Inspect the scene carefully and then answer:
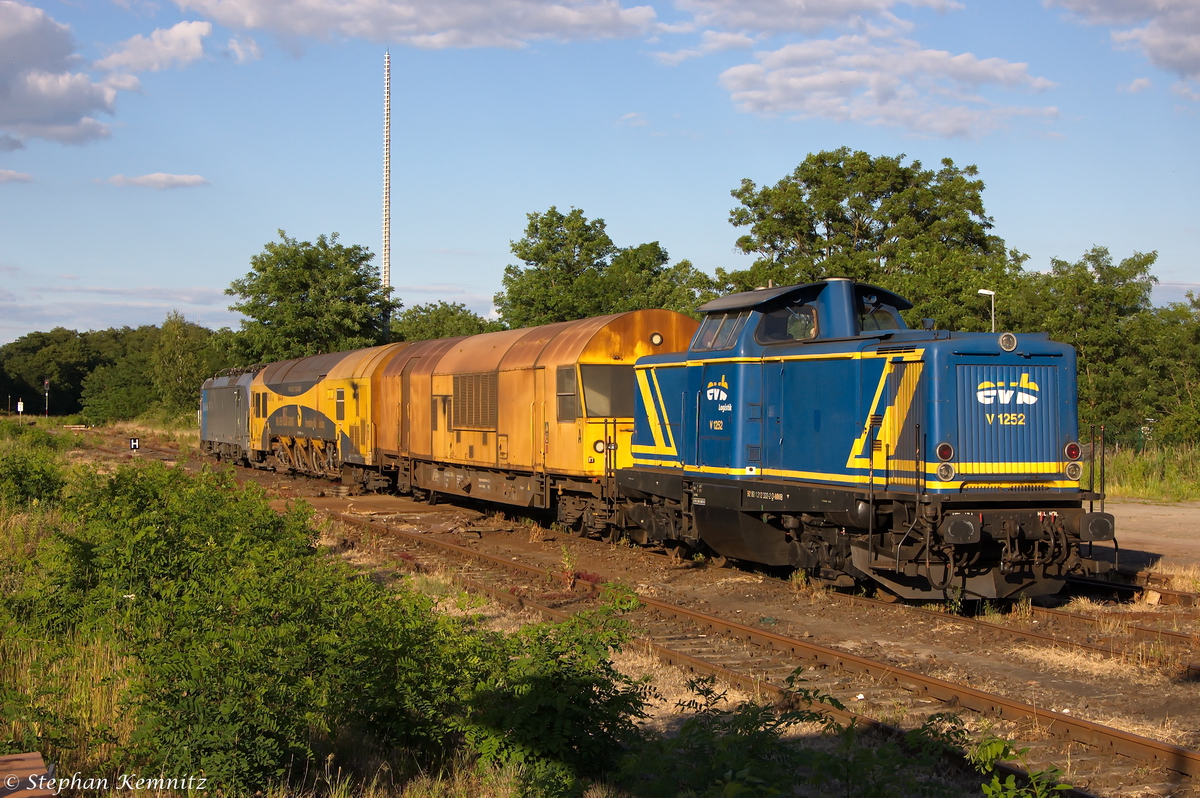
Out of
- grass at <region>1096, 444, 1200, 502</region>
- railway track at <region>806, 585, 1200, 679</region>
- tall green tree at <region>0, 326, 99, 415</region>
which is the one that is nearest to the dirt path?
grass at <region>1096, 444, 1200, 502</region>

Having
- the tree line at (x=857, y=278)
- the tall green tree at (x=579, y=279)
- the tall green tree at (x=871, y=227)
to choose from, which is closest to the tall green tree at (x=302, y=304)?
the tree line at (x=857, y=278)

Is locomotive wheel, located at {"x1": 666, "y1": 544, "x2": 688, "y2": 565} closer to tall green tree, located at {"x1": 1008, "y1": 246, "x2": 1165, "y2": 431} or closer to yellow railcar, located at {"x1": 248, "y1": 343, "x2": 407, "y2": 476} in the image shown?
yellow railcar, located at {"x1": 248, "y1": 343, "x2": 407, "y2": 476}

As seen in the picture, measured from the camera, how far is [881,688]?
8.09 meters

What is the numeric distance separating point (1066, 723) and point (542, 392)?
11083 mm

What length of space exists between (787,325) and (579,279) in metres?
31.7

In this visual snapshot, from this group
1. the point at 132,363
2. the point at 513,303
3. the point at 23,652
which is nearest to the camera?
the point at 23,652

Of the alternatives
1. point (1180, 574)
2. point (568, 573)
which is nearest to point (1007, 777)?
point (568, 573)

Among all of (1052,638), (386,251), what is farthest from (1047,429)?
(386,251)

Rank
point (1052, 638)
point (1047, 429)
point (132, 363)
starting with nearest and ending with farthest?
point (1052, 638), point (1047, 429), point (132, 363)

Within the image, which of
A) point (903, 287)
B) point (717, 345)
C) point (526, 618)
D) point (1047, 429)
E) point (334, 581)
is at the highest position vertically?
point (903, 287)

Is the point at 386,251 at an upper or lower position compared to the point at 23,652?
upper

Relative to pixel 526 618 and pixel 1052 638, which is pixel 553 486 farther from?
pixel 1052 638

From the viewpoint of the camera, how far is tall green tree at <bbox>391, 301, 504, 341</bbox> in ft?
241

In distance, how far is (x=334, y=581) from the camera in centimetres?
828
